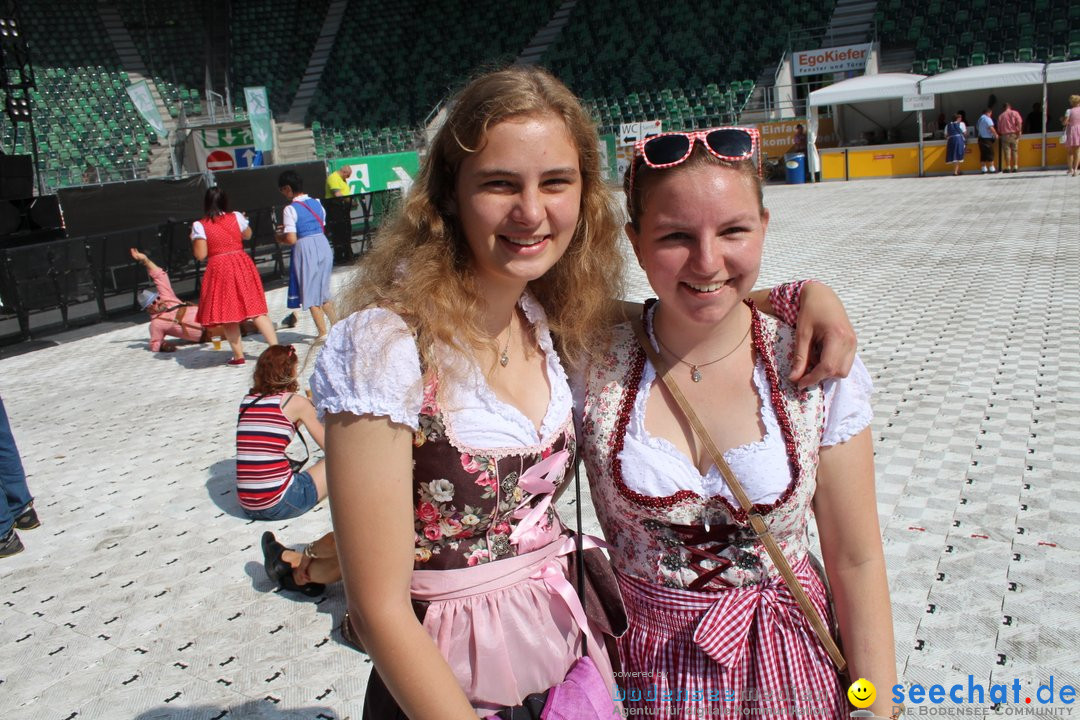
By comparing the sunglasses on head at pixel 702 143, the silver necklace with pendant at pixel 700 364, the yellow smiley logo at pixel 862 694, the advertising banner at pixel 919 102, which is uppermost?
the advertising banner at pixel 919 102

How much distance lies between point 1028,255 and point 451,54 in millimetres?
22812

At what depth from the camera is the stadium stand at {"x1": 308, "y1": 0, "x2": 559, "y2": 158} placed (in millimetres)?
26781

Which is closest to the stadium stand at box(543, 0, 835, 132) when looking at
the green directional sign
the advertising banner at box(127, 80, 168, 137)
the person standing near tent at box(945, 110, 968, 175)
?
the person standing near tent at box(945, 110, 968, 175)

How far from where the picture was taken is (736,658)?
1457 millimetres

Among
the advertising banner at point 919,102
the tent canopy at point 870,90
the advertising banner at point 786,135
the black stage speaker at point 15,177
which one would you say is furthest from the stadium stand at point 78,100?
the advertising banner at point 919,102

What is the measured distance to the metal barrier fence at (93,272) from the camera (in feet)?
31.2

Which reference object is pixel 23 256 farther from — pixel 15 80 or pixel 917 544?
pixel 15 80

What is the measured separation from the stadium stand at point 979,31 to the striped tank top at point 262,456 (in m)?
19.7

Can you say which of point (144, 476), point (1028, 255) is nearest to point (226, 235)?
point (144, 476)

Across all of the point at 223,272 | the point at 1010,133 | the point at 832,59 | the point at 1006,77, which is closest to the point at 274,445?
the point at 223,272

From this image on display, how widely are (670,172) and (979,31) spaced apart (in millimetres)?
23614

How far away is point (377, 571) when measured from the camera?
124 cm

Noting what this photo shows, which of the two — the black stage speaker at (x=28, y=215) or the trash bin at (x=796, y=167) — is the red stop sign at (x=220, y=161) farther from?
the trash bin at (x=796, y=167)

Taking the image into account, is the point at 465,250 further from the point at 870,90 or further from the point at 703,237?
the point at 870,90
